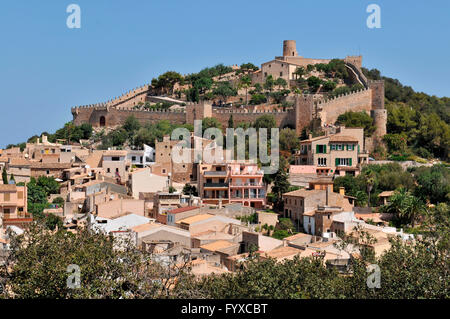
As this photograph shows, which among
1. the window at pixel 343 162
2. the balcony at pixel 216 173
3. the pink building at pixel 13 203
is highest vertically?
the window at pixel 343 162

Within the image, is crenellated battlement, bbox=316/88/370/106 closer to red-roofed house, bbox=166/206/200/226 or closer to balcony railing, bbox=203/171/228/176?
balcony railing, bbox=203/171/228/176

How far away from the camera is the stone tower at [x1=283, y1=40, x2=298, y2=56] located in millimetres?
66188

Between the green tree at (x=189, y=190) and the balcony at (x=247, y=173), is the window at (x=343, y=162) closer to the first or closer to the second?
the balcony at (x=247, y=173)

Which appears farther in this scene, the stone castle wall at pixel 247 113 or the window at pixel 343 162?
the stone castle wall at pixel 247 113

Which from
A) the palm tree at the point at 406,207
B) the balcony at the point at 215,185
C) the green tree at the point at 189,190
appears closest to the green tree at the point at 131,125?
the green tree at the point at 189,190

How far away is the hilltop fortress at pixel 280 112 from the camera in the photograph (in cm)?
4703

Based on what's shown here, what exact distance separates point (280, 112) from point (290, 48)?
19.4 meters

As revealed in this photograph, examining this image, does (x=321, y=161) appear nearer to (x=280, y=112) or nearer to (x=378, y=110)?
(x=378, y=110)

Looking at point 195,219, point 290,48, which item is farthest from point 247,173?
point 290,48

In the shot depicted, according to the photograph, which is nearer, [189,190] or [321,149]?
[189,190]

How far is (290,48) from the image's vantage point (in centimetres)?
6625

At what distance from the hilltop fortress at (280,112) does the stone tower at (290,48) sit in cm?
203
